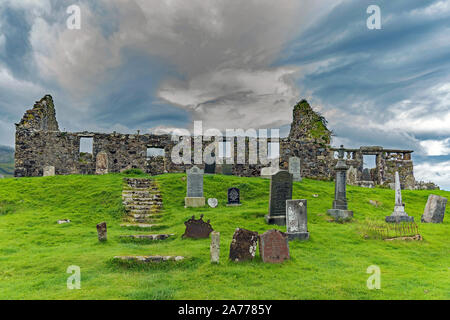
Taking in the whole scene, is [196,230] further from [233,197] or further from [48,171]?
[48,171]

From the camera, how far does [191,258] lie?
285 inches

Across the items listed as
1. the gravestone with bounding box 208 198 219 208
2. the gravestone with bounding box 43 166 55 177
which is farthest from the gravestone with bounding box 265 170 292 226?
the gravestone with bounding box 43 166 55 177

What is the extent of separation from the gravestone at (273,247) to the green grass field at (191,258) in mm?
242

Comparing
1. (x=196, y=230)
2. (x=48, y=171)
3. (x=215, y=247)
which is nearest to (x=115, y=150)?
(x=48, y=171)

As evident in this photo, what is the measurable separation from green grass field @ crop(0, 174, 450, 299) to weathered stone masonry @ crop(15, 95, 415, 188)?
26.4 feet

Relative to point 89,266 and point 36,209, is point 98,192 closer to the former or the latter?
point 36,209

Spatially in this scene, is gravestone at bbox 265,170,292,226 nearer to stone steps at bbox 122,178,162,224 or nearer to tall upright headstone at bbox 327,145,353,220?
tall upright headstone at bbox 327,145,353,220

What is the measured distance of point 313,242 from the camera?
9.45 metres

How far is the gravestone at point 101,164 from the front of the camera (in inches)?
910

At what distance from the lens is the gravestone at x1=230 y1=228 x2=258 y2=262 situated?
285 inches

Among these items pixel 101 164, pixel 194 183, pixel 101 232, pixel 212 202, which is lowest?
pixel 101 232

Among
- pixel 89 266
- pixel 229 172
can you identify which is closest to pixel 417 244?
pixel 89 266

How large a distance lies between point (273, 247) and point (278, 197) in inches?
187
